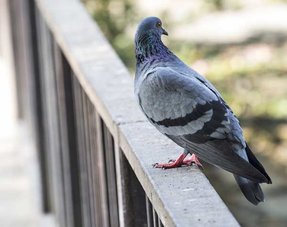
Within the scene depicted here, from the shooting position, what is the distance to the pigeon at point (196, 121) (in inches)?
108

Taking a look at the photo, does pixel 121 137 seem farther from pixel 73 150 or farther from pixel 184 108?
pixel 73 150

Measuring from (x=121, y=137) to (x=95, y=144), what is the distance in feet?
2.28

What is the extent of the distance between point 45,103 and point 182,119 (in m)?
2.75

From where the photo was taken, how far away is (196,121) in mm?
2887

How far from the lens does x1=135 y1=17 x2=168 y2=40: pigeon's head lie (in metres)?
3.23

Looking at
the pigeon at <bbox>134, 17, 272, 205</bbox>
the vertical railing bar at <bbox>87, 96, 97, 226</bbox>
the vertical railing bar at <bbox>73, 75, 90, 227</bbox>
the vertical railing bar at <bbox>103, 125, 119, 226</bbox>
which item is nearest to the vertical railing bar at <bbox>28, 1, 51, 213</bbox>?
the vertical railing bar at <bbox>73, 75, 90, 227</bbox>

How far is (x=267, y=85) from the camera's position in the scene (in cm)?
884

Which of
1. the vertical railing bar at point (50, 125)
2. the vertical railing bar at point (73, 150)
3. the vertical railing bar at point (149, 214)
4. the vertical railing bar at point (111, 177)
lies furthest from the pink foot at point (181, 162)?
the vertical railing bar at point (50, 125)

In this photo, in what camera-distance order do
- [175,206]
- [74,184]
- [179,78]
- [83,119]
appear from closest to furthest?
[175,206] < [179,78] < [83,119] < [74,184]

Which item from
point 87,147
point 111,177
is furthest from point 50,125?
point 111,177

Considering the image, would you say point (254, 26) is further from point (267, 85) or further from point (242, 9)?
point (267, 85)

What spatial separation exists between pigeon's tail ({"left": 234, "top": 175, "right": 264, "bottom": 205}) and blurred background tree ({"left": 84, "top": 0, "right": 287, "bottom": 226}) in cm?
423

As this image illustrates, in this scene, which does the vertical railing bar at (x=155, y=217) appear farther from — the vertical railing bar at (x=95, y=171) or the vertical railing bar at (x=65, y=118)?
the vertical railing bar at (x=65, y=118)

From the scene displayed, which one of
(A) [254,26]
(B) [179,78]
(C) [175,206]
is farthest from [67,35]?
(A) [254,26]
